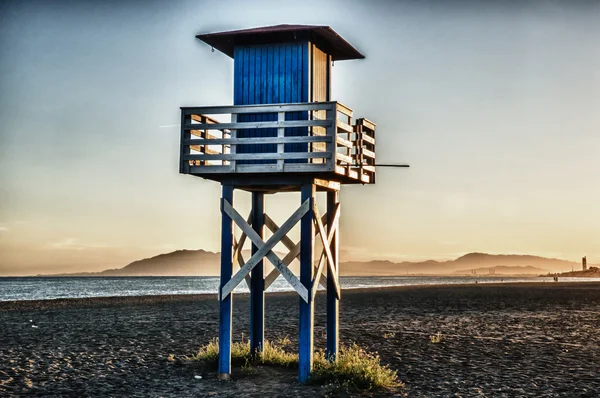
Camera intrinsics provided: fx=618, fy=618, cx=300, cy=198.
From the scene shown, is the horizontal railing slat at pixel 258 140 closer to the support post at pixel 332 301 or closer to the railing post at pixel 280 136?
the railing post at pixel 280 136

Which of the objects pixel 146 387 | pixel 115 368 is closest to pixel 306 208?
pixel 146 387

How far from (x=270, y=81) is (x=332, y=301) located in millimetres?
5391

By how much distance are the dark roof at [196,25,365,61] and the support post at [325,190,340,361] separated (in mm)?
3524

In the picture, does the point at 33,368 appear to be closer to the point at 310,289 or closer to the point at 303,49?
the point at 310,289

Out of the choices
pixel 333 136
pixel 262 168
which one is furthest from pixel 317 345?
pixel 333 136

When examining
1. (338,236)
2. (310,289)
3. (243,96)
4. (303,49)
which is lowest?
(310,289)

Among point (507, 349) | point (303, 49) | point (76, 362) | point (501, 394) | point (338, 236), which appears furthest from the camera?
point (507, 349)

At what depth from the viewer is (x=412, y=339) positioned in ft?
70.2

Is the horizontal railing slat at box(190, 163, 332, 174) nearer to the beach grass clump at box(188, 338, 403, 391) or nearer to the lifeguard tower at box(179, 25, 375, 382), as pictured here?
the lifeguard tower at box(179, 25, 375, 382)

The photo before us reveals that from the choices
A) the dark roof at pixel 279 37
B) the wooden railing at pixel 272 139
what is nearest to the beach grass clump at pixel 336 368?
the wooden railing at pixel 272 139

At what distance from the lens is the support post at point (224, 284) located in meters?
13.7

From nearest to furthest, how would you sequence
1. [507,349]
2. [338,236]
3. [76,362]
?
[338,236], [76,362], [507,349]

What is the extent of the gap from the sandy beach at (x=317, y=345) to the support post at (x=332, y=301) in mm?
1215

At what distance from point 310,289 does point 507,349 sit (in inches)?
355
